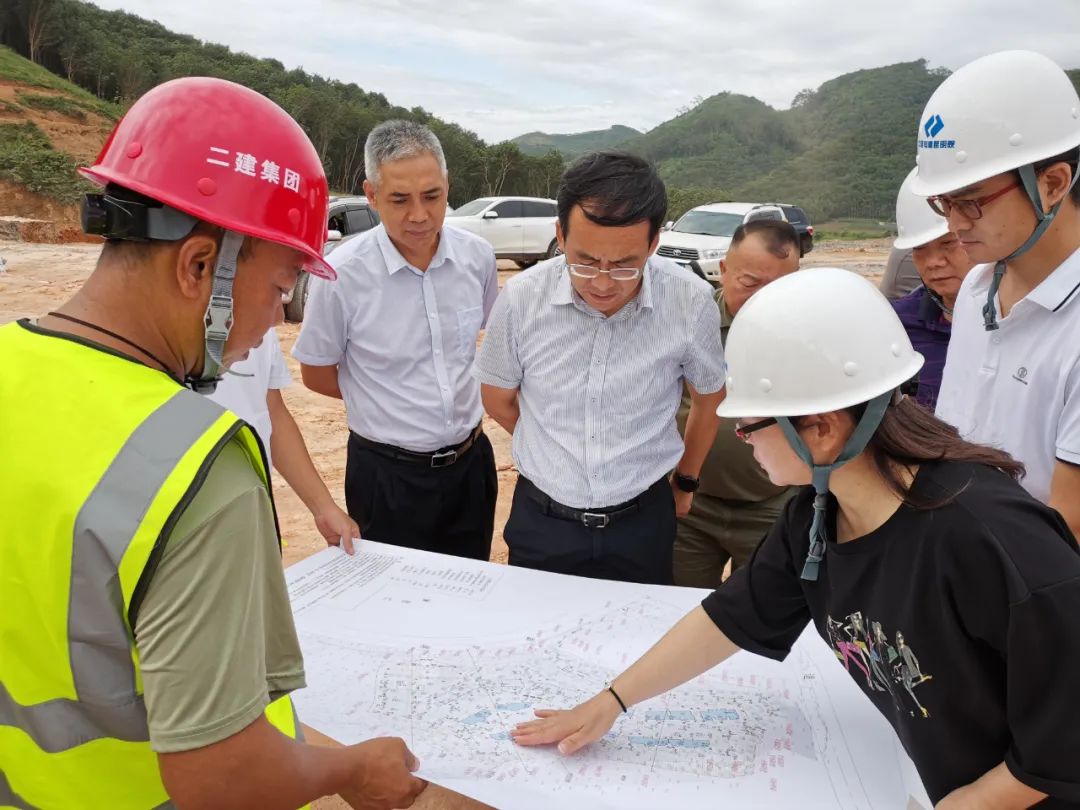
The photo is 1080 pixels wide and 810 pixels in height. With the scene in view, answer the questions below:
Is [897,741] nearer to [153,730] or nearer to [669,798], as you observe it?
[669,798]

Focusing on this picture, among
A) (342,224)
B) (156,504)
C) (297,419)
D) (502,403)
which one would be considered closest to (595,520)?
(502,403)

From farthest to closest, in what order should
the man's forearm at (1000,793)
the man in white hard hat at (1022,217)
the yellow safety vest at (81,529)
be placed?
1. the man in white hard hat at (1022,217)
2. the man's forearm at (1000,793)
3. the yellow safety vest at (81,529)

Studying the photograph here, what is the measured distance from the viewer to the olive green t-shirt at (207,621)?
931mm

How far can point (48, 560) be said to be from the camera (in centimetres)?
95

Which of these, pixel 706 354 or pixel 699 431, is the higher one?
pixel 706 354

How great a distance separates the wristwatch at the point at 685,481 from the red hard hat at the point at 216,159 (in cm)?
186

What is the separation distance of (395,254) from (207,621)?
2283 millimetres

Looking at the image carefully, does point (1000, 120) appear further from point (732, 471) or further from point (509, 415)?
point (509, 415)

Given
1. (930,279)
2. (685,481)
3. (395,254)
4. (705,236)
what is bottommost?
(685,481)

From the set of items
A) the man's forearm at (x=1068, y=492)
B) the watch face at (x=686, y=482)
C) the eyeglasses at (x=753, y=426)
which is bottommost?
the watch face at (x=686, y=482)

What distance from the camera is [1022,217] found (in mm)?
1876

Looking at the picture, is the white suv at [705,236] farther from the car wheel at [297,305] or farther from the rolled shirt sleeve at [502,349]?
the rolled shirt sleeve at [502,349]

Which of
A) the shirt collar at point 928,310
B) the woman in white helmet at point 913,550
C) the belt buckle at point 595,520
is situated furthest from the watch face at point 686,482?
the woman in white helmet at point 913,550

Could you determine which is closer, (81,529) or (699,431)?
(81,529)
